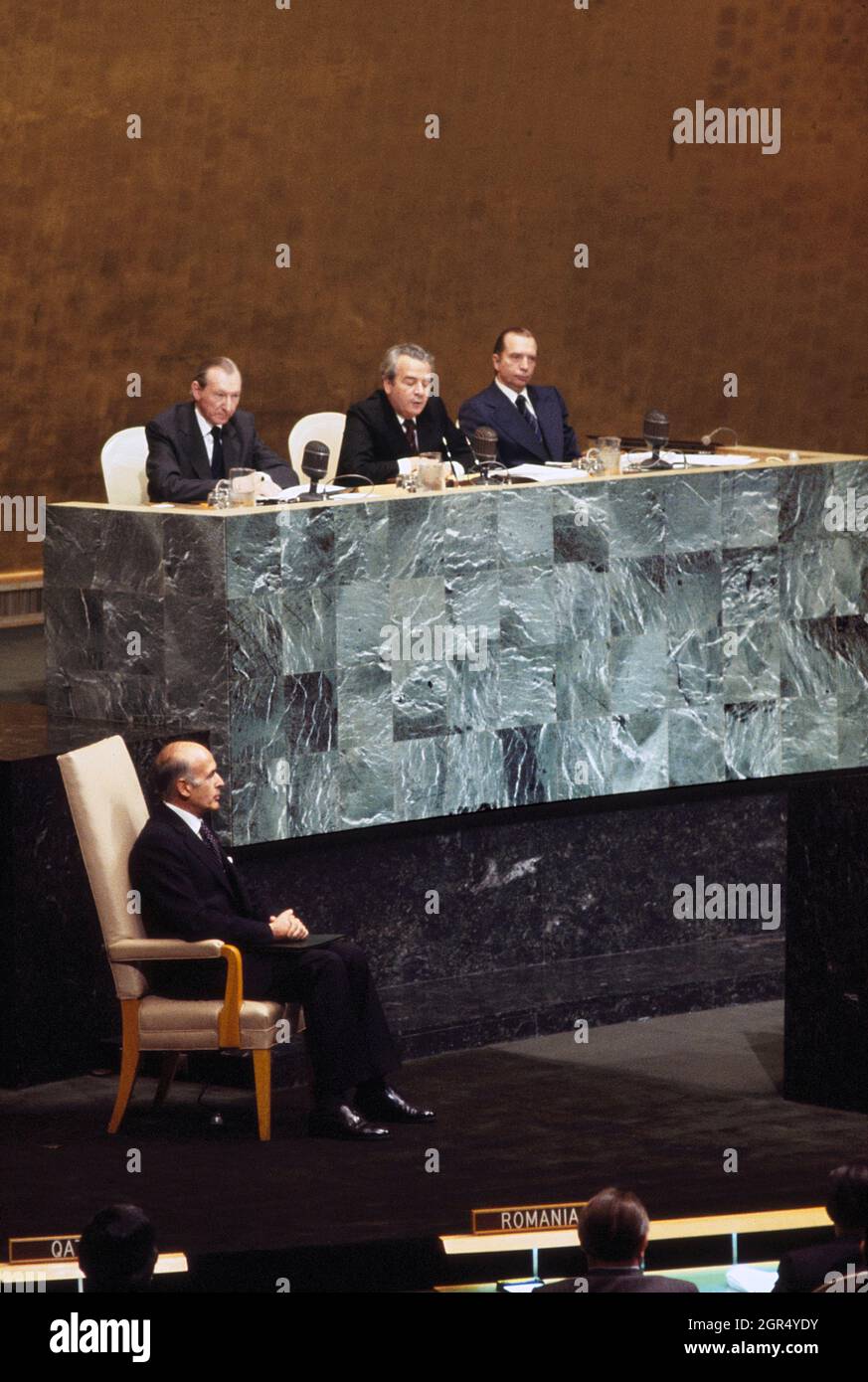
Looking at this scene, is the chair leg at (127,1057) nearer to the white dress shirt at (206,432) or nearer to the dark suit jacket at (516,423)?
the white dress shirt at (206,432)

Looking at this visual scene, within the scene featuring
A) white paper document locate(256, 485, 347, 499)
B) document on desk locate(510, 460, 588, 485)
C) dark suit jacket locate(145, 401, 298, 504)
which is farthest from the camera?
document on desk locate(510, 460, 588, 485)

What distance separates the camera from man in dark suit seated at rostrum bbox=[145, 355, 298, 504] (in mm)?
7125

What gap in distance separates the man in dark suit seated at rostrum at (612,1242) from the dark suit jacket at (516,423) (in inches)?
185

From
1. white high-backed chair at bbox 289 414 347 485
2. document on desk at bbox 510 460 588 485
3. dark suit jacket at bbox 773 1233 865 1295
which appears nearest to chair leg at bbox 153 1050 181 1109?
document on desk at bbox 510 460 588 485

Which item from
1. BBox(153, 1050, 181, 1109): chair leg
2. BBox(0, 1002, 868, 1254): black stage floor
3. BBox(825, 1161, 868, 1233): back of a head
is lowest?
BBox(0, 1002, 868, 1254): black stage floor

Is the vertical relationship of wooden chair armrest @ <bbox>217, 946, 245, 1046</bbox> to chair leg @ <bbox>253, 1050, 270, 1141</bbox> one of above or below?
above

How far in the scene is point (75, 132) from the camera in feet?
32.0

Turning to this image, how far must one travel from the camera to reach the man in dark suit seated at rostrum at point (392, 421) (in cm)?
753

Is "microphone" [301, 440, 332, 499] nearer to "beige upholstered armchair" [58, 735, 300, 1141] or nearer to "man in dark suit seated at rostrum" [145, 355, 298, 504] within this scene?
"man in dark suit seated at rostrum" [145, 355, 298, 504]

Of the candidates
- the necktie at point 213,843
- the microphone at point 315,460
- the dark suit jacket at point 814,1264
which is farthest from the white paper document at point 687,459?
the dark suit jacket at point 814,1264

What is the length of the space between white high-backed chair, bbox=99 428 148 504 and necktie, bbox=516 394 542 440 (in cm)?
122

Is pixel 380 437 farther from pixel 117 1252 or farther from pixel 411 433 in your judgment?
pixel 117 1252
